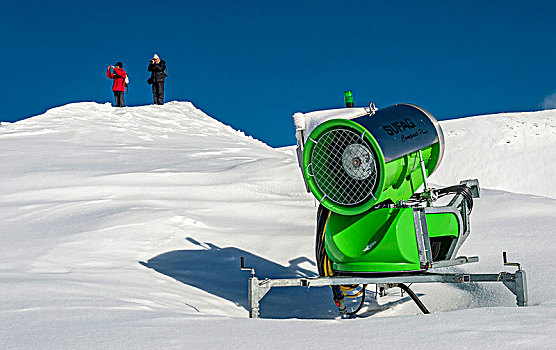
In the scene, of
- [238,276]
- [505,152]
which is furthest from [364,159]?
[505,152]

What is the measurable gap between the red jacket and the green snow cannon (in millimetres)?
12884

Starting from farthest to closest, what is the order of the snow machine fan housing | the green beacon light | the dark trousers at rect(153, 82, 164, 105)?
the dark trousers at rect(153, 82, 164, 105) → the green beacon light → the snow machine fan housing

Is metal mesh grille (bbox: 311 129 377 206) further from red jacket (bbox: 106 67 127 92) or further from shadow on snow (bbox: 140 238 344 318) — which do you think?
red jacket (bbox: 106 67 127 92)

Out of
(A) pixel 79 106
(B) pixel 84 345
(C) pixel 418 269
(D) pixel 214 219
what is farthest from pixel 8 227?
(A) pixel 79 106

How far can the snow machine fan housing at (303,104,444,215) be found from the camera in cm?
338

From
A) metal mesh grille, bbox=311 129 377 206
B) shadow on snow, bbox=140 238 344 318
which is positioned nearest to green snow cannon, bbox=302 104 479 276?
metal mesh grille, bbox=311 129 377 206

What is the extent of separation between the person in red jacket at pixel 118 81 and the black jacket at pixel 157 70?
0.79 metres

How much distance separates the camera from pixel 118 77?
15.7 meters

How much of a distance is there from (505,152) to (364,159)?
14.1 metres

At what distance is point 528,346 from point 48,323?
2003 mm

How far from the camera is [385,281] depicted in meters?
3.42

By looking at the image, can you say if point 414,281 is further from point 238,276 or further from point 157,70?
point 157,70

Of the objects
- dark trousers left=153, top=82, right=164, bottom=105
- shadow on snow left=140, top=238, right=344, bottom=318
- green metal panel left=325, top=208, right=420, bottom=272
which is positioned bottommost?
shadow on snow left=140, top=238, right=344, bottom=318

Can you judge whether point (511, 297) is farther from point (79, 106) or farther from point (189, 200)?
point (79, 106)
